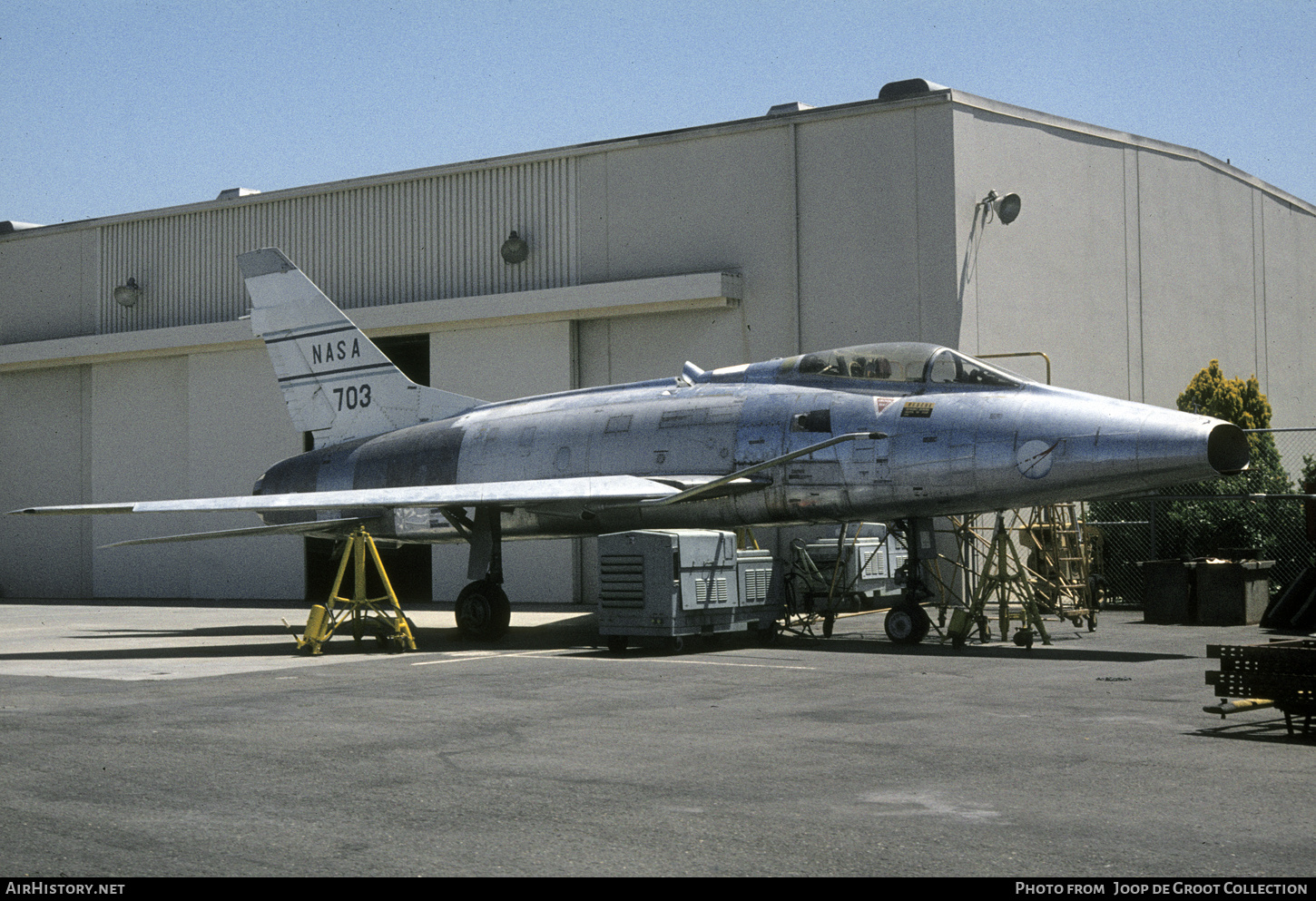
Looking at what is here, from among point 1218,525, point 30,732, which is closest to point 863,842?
point 30,732

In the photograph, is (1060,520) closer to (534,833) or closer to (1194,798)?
(1194,798)

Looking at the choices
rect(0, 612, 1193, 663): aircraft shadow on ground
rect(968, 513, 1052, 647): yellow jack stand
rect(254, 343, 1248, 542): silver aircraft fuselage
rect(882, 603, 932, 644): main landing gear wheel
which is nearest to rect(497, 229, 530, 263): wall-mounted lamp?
rect(254, 343, 1248, 542): silver aircraft fuselage

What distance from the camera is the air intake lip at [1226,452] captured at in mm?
12734

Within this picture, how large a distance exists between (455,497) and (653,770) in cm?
921

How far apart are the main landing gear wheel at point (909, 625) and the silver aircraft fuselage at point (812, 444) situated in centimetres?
106

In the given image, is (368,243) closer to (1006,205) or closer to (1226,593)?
(1006,205)

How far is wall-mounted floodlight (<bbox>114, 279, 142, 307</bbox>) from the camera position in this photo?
30.8 metres

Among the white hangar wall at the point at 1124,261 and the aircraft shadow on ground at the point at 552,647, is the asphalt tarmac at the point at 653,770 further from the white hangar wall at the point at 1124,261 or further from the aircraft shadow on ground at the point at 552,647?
the white hangar wall at the point at 1124,261

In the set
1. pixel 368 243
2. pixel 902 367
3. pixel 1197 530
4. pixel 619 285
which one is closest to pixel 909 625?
pixel 902 367

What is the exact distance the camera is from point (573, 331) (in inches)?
993

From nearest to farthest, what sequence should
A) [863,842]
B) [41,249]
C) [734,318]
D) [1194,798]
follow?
[863,842]
[1194,798]
[734,318]
[41,249]

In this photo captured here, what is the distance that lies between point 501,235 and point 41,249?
13.7 m

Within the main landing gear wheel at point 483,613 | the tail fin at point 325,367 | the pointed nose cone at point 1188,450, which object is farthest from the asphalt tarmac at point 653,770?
the tail fin at point 325,367

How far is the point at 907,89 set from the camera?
874 inches
